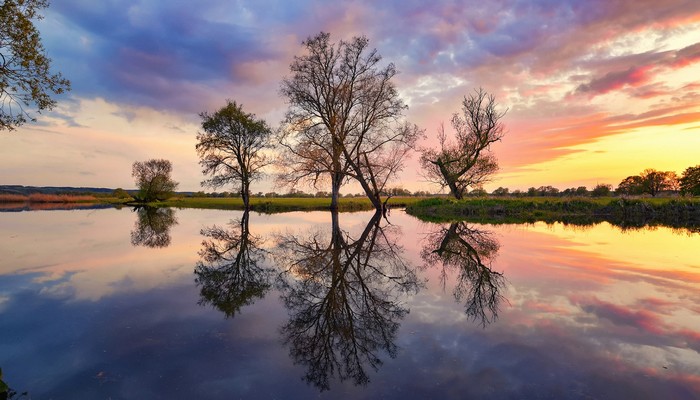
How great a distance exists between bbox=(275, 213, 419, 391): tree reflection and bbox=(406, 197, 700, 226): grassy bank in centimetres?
1880

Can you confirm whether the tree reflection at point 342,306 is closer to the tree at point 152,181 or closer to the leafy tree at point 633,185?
the tree at point 152,181

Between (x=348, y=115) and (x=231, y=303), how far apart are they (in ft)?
91.1

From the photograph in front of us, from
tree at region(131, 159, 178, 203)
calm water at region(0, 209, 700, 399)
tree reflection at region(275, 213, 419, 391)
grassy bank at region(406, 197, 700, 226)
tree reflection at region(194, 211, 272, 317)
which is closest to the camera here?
calm water at region(0, 209, 700, 399)

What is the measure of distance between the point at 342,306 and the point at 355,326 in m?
0.92

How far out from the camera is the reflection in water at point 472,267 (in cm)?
630

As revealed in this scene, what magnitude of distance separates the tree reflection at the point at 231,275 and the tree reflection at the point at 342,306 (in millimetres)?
676

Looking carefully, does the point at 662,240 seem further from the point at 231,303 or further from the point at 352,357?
the point at 231,303

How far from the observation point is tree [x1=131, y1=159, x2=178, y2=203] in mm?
64312

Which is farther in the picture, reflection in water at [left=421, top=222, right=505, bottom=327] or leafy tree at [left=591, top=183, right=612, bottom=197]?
leafy tree at [left=591, top=183, right=612, bottom=197]

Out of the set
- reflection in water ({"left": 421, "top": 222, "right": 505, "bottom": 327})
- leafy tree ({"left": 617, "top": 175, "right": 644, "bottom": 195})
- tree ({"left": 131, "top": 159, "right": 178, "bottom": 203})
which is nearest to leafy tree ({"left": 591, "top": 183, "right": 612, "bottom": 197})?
leafy tree ({"left": 617, "top": 175, "right": 644, "bottom": 195})

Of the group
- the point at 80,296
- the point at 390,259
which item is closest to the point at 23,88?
the point at 80,296

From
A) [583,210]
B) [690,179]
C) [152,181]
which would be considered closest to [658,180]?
[690,179]

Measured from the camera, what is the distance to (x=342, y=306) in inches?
245

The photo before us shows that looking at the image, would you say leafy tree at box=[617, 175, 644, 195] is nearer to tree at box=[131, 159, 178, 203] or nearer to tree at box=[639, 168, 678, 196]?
tree at box=[639, 168, 678, 196]
